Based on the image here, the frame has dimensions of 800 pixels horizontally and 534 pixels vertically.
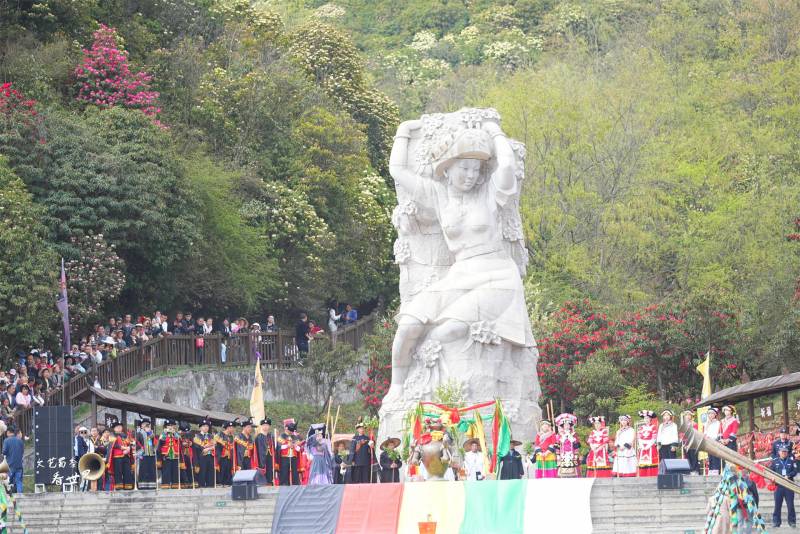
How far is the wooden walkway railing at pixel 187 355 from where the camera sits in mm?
45562

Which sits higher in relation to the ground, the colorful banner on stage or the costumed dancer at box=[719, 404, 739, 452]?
the costumed dancer at box=[719, 404, 739, 452]

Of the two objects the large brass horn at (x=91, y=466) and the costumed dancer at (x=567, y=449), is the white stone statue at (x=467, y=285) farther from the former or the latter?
A: the large brass horn at (x=91, y=466)

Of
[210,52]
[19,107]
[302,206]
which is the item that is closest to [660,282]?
[302,206]

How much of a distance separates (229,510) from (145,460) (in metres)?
4.09

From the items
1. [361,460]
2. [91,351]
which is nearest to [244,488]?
[361,460]

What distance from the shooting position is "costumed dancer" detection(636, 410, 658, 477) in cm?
3559

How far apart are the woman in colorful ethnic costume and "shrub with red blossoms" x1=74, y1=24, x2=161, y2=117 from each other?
24.4 meters

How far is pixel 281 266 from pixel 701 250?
12.8 meters

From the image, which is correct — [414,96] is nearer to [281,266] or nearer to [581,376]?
[281,266]

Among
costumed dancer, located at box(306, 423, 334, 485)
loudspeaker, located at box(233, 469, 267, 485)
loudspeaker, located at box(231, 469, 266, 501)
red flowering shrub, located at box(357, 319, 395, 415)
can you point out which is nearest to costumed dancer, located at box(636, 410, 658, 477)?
costumed dancer, located at box(306, 423, 334, 485)

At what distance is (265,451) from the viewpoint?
36.9 m

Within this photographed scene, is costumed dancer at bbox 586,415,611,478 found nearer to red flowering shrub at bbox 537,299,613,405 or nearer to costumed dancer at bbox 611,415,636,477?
costumed dancer at bbox 611,415,636,477

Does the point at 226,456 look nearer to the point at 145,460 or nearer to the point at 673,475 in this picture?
the point at 145,460

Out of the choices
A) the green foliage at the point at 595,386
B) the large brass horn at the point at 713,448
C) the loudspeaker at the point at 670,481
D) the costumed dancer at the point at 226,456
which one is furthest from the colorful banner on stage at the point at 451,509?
→ the green foliage at the point at 595,386
